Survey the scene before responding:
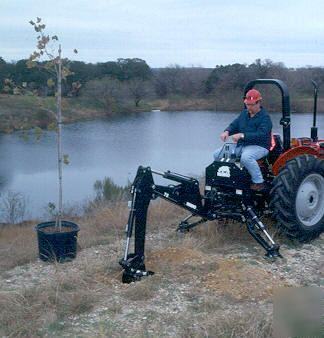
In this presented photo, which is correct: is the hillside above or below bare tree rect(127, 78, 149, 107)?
below

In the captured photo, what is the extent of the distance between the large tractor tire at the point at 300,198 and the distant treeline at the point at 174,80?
1191 cm

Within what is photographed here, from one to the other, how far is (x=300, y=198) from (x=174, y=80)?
43400 mm

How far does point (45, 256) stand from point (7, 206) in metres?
9.48

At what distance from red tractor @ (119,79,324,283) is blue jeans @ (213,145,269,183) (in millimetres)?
85

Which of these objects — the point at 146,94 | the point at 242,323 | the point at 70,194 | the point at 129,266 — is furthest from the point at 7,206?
the point at 146,94

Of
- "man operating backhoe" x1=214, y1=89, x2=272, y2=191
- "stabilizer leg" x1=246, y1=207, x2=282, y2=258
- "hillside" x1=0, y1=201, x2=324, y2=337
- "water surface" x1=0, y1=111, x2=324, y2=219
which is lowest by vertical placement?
"water surface" x1=0, y1=111, x2=324, y2=219

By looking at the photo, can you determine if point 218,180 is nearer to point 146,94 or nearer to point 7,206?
point 7,206

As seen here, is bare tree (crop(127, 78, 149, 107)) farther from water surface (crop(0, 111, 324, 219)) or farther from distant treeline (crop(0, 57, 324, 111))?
water surface (crop(0, 111, 324, 219))

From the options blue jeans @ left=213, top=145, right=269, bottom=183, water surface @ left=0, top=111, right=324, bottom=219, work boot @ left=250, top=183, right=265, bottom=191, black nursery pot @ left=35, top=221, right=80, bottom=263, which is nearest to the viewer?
black nursery pot @ left=35, top=221, right=80, bottom=263

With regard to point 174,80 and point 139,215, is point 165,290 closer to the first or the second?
point 139,215

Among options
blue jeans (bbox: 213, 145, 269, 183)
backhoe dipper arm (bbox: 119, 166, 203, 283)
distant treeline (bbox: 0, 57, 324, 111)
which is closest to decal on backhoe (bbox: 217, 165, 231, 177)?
blue jeans (bbox: 213, 145, 269, 183)

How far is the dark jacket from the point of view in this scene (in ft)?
22.8

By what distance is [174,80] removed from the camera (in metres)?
49.8

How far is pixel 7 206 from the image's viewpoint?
1560 centimetres
